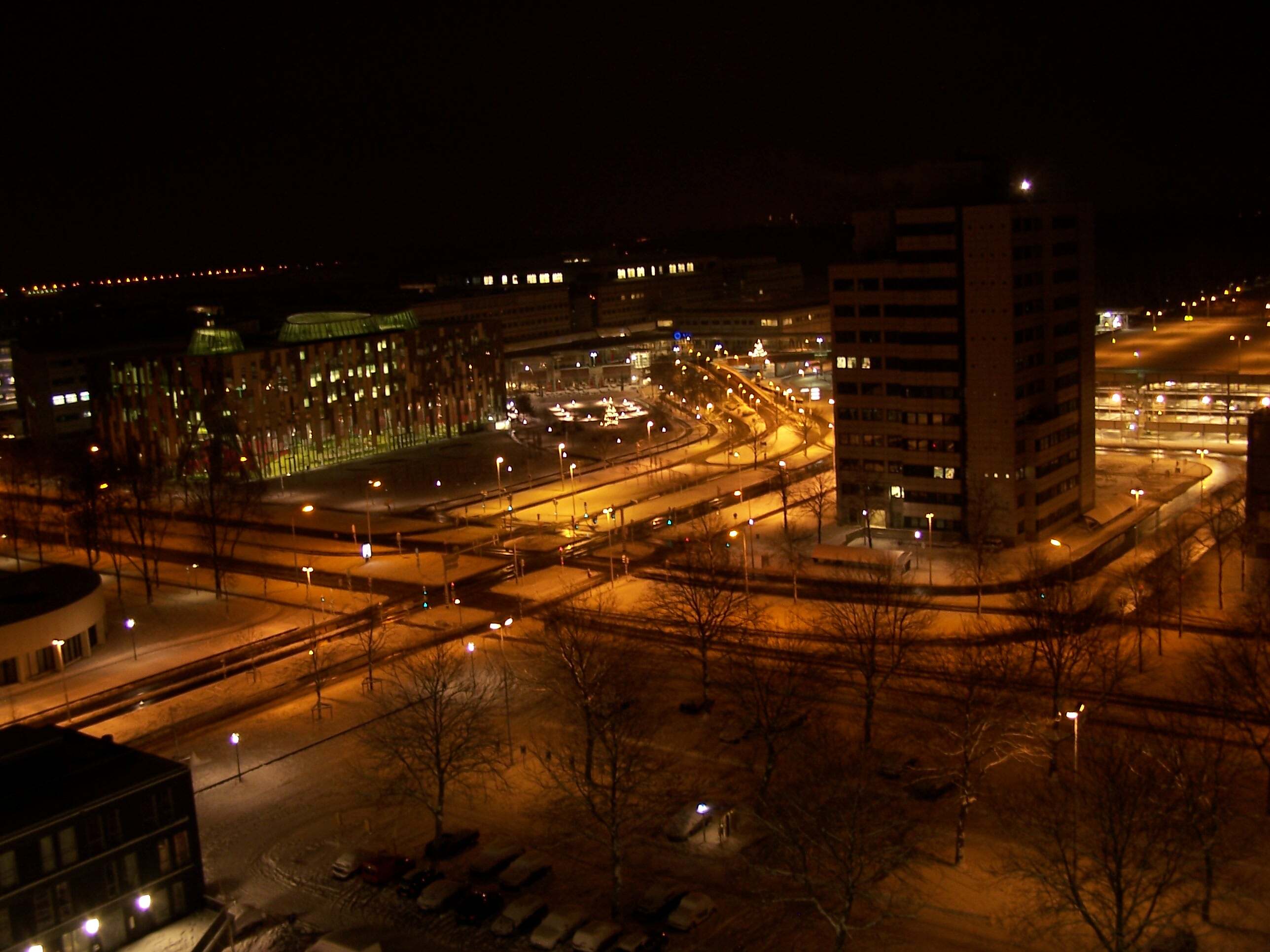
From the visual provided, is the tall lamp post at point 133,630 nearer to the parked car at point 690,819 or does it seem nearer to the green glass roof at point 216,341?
the parked car at point 690,819

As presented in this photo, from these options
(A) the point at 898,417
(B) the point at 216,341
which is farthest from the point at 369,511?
(B) the point at 216,341

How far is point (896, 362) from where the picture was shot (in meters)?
47.9

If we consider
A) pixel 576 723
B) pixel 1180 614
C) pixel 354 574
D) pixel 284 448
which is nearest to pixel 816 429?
pixel 284 448

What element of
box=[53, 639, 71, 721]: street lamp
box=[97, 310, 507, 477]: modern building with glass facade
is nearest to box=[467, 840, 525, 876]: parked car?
box=[53, 639, 71, 721]: street lamp

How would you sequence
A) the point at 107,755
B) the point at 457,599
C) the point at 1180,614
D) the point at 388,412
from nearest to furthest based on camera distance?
the point at 107,755 → the point at 1180,614 → the point at 457,599 → the point at 388,412

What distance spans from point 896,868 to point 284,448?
58.7 m

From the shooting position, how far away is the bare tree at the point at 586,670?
26188mm

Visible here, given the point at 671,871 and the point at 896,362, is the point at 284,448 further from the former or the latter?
the point at 671,871

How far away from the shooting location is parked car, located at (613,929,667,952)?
64.2 ft

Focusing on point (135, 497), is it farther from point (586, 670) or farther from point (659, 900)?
point (659, 900)

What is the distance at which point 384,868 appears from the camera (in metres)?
22.7

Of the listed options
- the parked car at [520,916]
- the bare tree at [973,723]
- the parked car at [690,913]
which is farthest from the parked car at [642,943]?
the bare tree at [973,723]

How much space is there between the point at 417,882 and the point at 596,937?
413 cm

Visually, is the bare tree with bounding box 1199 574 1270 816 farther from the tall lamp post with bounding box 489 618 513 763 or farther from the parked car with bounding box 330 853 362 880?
→ the parked car with bounding box 330 853 362 880
